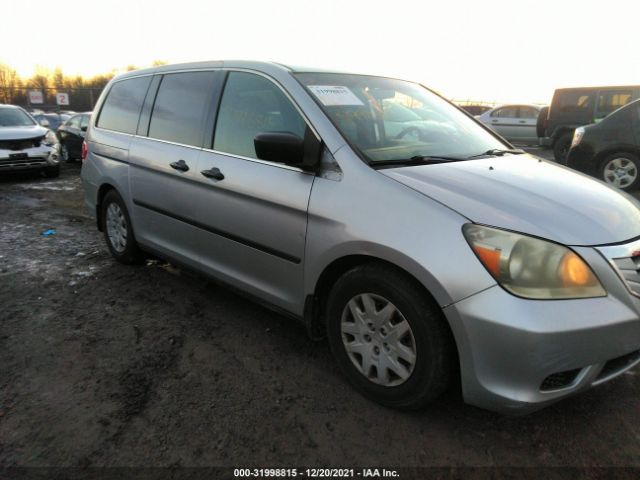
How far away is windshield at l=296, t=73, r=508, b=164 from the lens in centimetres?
271

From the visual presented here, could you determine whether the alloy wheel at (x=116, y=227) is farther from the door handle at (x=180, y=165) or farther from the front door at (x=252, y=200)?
the front door at (x=252, y=200)

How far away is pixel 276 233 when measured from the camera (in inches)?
109

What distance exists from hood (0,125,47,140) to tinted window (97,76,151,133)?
248 inches

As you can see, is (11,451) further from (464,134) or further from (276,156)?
(464,134)

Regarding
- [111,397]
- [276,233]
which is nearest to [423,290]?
[276,233]

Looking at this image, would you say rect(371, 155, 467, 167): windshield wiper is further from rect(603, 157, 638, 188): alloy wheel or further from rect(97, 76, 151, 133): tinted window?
rect(603, 157, 638, 188): alloy wheel

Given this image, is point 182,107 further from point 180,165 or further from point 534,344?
point 534,344

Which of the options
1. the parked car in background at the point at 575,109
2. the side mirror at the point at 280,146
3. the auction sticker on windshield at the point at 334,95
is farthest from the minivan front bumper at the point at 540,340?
the parked car in background at the point at 575,109

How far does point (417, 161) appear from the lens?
2627 millimetres

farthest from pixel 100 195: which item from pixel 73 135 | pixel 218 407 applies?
pixel 73 135

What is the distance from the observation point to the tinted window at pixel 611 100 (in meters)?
11.6

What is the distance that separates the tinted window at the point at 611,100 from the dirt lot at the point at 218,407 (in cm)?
1101

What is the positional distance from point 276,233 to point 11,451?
1607 millimetres

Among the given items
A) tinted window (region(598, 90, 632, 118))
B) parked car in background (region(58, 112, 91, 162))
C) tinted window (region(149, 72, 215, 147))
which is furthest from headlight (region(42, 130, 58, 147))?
tinted window (region(598, 90, 632, 118))
